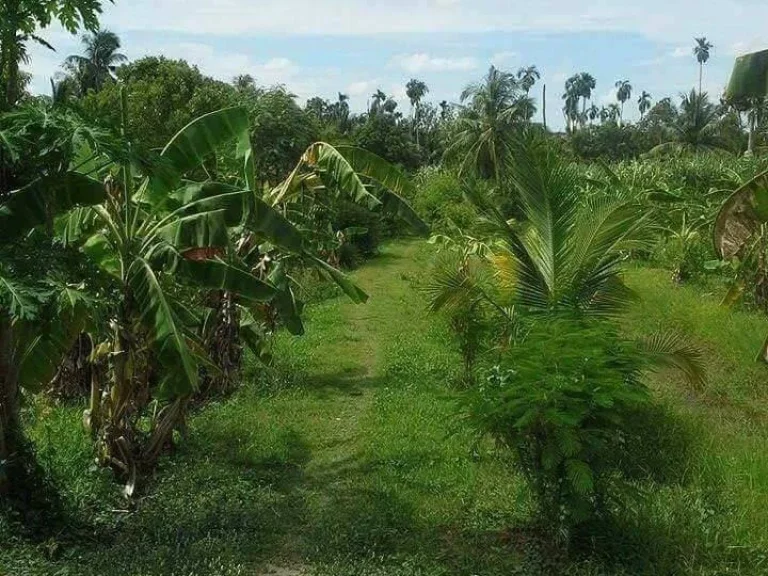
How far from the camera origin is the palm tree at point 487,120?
4003cm

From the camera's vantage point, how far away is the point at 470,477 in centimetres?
776

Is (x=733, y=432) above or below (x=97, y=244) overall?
below

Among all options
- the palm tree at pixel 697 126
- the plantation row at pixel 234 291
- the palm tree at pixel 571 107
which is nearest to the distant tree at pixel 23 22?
the plantation row at pixel 234 291

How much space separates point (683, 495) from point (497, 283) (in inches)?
99.3

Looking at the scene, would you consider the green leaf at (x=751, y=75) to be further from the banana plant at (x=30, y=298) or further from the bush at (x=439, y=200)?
the bush at (x=439, y=200)

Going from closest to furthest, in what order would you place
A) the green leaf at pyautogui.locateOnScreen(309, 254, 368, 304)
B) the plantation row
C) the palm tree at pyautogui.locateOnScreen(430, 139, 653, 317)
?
the plantation row → the palm tree at pyautogui.locateOnScreen(430, 139, 653, 317) → the green leaf at pyautogui.locateOnScreen(309, 254, 368, 304)

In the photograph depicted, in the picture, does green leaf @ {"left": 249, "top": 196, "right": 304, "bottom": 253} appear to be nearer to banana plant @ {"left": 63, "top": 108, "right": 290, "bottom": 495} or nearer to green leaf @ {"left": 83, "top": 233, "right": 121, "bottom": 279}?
banana plant @ {"left": 63, "top": 108, "right": 290, "bottom": 495}

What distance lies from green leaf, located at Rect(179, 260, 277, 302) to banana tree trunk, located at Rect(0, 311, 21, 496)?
1412mm

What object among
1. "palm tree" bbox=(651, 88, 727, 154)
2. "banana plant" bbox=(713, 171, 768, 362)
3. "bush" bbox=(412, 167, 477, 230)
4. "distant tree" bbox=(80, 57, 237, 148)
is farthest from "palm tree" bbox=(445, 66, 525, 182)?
"banana plant" bbox=(713, 171, 768, 362)

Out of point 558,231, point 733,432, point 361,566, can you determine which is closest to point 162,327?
point 361,566

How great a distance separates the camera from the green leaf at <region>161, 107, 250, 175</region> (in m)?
7.29

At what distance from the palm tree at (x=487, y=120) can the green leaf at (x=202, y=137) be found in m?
32.4

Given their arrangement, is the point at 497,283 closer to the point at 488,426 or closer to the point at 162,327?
the point at 488,426

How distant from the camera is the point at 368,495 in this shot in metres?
7.46
